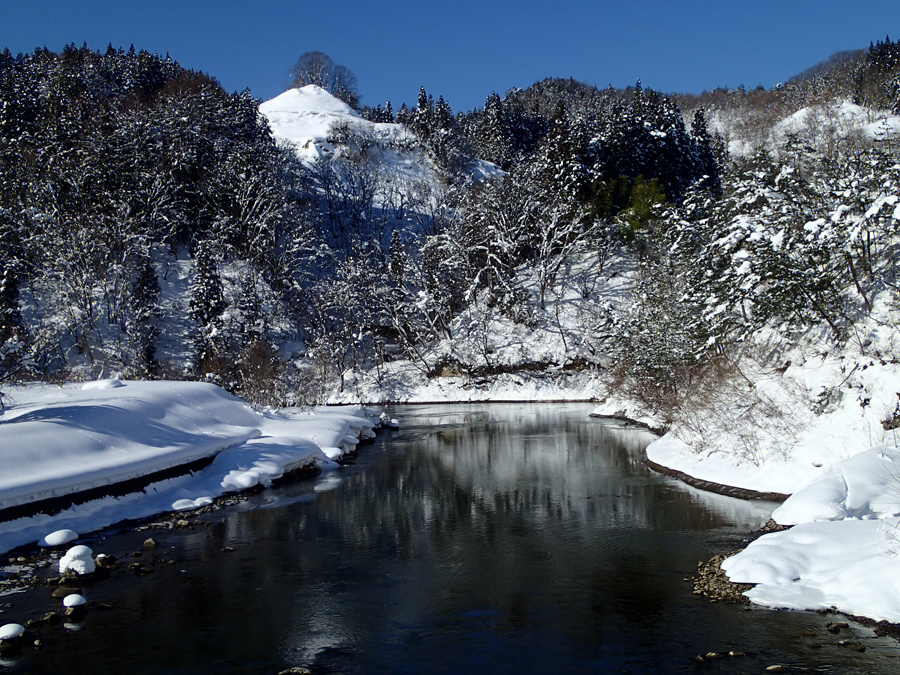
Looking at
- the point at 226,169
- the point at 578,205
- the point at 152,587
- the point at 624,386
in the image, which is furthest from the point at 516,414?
the point at 226,169

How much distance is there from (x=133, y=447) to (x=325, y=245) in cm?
4352

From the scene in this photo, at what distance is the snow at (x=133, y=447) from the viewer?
663 inches

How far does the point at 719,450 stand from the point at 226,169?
52.6 metres

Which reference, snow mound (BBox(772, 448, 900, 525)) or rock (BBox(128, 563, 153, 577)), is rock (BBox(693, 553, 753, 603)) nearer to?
snow mound (BBox(772, 448, 900, 525))

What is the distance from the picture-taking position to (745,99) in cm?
13525

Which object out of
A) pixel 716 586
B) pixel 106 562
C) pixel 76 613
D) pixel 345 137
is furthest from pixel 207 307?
pixel 345 137

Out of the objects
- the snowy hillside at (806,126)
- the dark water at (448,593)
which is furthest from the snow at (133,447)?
the snowy hillside at (806,126)

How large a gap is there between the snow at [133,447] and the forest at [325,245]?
8.46 m

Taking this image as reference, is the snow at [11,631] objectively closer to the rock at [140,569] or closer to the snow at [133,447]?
the snow at [133,447]

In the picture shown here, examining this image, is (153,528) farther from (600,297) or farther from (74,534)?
(600,297)

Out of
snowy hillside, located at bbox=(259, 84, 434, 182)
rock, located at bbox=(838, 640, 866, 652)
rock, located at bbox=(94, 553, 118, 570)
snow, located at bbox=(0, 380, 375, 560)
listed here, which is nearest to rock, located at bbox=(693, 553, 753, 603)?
rock, located at bbox=(838, 640, 866, 652)

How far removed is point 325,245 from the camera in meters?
62.5

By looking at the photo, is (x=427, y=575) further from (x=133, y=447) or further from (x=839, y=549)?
(x=133, y=447)

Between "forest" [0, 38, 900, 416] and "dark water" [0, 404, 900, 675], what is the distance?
10210mm
